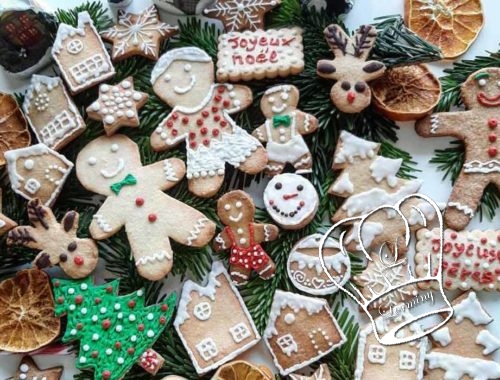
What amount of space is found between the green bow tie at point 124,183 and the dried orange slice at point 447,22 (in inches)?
24.7

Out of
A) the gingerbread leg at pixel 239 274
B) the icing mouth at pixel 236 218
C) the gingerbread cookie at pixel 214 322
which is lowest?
the gingerbread cookie at pixel 214 322

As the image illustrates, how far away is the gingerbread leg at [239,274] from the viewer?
56.1 inches

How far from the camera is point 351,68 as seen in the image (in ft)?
4.71

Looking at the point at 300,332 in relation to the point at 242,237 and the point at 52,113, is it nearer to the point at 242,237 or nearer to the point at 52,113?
the point at 242,237

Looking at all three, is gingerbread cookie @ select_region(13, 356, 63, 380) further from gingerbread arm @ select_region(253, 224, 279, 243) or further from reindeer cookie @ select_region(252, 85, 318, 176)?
reindeer cookie @ select_region(252, 85, 318, 176)

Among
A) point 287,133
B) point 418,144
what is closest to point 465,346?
point 418,144

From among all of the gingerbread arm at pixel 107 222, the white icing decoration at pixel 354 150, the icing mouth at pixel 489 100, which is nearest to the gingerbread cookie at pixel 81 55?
the gingerbread arm at pixel 107 222

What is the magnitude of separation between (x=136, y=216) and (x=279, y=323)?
0.34m

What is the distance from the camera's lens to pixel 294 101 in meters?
1.45

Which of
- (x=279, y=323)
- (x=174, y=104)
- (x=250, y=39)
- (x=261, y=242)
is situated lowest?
(x=279, y=323)

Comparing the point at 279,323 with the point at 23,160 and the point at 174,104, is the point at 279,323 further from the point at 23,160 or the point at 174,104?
the point at 23,160

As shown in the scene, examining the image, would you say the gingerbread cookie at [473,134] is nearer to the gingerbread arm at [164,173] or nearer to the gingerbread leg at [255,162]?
the gingerbread leg at [255,162]

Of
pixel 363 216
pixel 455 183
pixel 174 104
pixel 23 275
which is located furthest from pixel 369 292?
pixel 23 275

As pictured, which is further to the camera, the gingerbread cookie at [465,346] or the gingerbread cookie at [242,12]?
the gingerbread cookie at [242,12]
